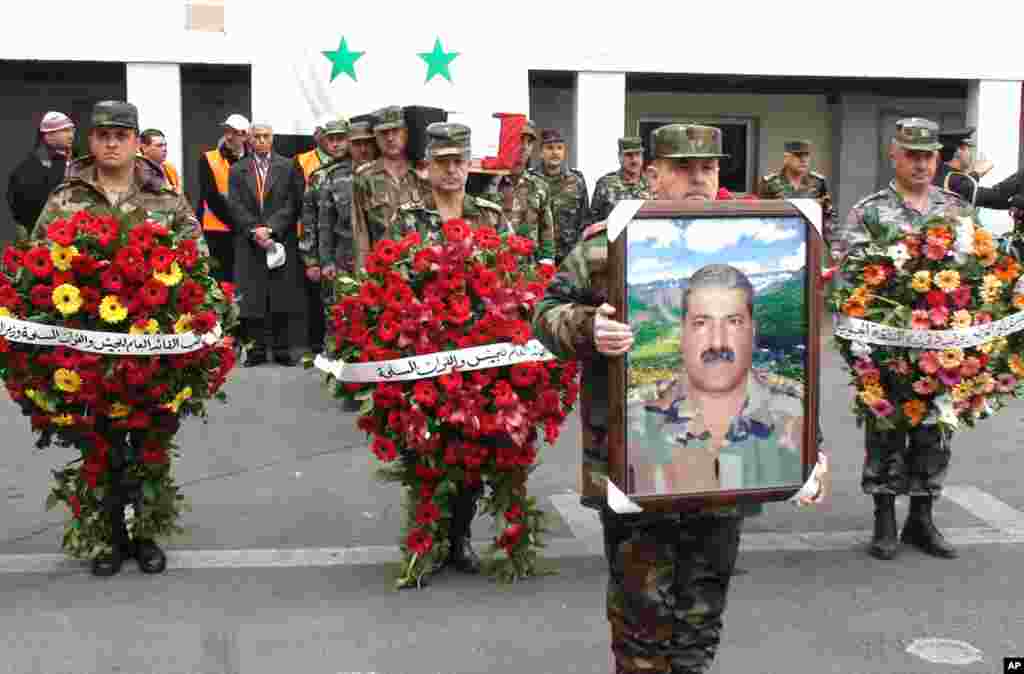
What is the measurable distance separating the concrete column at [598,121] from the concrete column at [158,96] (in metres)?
4.23

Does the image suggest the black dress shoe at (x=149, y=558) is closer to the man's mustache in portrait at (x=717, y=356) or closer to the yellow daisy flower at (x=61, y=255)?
the yellow daisy flower at (x=61, y=255)

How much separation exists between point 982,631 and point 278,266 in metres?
7.49

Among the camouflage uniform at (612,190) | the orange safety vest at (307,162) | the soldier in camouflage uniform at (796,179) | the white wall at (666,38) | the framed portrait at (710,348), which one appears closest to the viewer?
the framed portrait at (710,348)

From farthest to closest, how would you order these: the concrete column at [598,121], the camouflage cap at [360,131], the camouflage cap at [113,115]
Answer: the concrete column at [598,121] → the camouflage cap at [360,131] → the camouflage cap at [113,115]

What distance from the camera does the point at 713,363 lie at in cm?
358

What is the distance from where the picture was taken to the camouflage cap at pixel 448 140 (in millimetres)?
5777

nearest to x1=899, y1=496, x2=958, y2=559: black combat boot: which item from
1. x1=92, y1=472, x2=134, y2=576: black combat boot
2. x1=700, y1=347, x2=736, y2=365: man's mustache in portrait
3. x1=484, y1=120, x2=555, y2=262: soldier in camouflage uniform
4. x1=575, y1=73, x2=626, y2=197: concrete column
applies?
x1=700, y1=347, x2=736, y2=365: man's mustache in portrait

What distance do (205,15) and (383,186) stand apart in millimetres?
5851

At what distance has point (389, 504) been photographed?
693 centimetres

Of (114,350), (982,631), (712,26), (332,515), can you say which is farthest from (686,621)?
(712,26)

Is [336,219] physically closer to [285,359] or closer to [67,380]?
[285,359]

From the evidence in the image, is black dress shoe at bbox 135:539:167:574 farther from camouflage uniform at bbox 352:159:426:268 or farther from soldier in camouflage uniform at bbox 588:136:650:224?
soldier in camouflage uniform at bbox 588:136:650:224

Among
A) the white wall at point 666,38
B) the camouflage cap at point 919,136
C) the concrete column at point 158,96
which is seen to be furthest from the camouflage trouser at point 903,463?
the concrete column at point 158,96

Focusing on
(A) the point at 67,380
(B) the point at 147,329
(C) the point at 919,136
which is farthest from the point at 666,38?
(A) the point at 67,380
